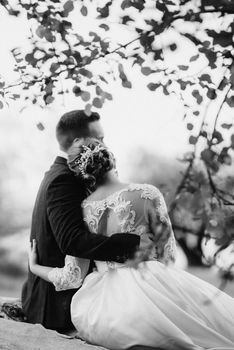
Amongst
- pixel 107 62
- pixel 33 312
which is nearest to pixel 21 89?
pixel 107 62

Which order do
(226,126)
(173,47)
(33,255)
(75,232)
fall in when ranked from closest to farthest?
1. (226,126)
2. (173,47)
3. (75,232)
4. (33,255)

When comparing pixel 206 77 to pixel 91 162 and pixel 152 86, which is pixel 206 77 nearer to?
pixel 152 86

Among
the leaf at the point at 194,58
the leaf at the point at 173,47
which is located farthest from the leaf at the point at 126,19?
the leaf at the point at 194,58

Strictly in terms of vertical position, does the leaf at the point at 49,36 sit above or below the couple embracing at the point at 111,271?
above

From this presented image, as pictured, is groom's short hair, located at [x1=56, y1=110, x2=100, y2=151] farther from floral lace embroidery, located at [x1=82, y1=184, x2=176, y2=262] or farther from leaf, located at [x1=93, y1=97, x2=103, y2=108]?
leaf, located at [x1=93, y1=97, x2=103, y2=108]

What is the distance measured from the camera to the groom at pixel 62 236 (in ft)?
12.6

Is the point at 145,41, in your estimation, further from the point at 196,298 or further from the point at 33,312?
the point at 33,312

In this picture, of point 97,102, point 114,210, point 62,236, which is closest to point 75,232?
point 62,236

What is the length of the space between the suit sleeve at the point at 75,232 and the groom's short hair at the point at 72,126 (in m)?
0.33

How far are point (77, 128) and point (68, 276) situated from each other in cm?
94

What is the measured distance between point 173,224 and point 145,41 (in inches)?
37.0

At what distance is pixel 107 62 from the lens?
303 cm

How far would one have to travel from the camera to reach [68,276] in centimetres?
402

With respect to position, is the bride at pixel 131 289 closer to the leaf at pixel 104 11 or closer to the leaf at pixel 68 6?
the leaf at pixel 68 6
